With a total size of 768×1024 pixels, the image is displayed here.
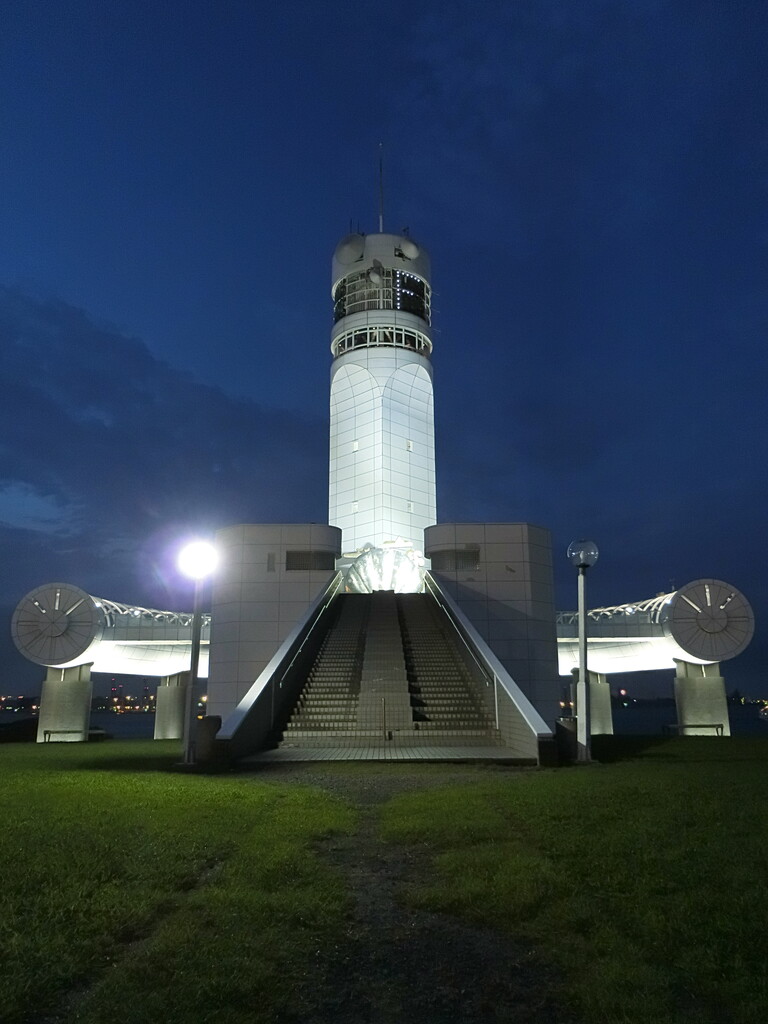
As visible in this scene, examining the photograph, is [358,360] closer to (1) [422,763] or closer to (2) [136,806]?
(1) [422,763]

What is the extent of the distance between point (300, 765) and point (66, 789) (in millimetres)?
4938

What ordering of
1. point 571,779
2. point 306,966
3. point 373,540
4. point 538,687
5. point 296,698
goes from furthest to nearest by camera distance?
point 373,540 → point 538,687 → point 296,698 → point 571,779 → point 306,966

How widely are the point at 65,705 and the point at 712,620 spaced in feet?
→ 92.7

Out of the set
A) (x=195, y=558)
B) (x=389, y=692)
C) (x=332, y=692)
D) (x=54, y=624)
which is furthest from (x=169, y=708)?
(x=195, y=558)

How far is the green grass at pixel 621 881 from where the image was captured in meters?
4.33

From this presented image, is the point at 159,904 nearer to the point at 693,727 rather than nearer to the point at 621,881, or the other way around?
the point at 621,881

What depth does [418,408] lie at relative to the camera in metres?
44.8

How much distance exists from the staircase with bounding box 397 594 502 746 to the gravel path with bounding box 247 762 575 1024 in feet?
36.5

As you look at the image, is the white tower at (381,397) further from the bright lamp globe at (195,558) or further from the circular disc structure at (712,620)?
the bright lamp globe at (195,558)

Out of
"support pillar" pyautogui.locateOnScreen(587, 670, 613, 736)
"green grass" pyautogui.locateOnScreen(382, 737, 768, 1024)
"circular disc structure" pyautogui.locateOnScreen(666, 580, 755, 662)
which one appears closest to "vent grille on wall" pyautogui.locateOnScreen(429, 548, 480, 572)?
"circular disc structure" pyautogui.locateOnScreen(666, 580, 755, 662)

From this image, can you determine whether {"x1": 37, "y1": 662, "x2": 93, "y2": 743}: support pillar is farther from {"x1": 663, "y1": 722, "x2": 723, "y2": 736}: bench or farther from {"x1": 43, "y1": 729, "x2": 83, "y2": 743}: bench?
{"x1": 663, "y1": 722, "x2": 723, "y2": 736}: bench

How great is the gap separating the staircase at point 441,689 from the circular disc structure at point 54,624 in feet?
47.9

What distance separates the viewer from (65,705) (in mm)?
33281

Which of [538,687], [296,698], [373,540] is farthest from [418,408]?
[296,698]
